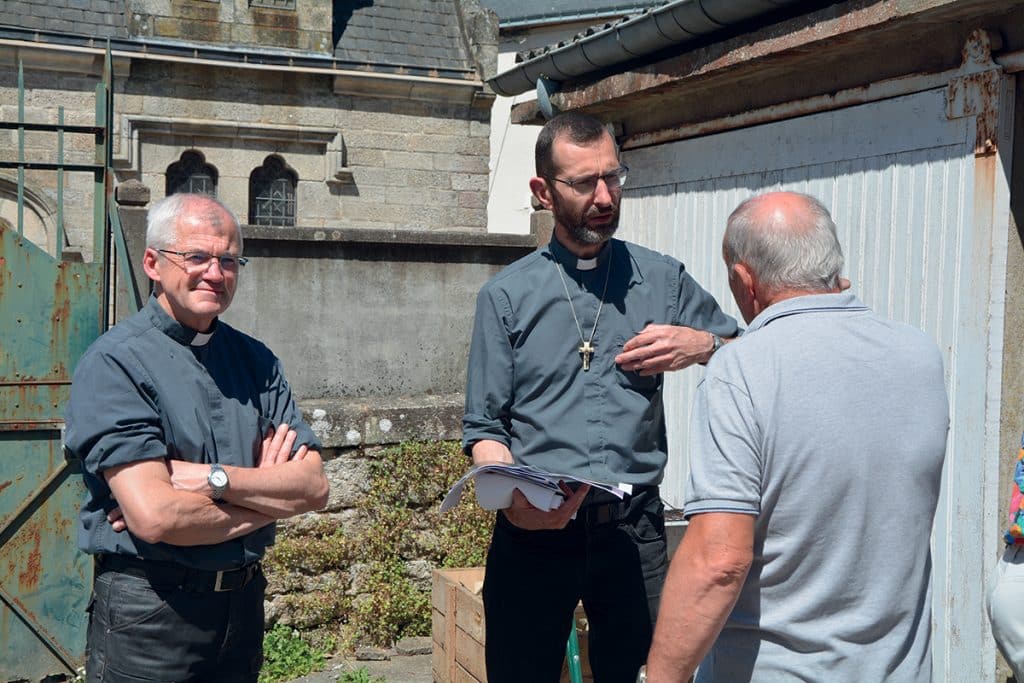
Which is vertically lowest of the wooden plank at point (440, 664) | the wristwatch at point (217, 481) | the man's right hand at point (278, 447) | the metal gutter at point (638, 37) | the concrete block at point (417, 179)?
the wooden plank at point (440, 664)

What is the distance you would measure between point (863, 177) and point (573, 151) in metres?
1.44

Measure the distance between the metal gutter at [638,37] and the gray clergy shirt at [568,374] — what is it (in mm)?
1379

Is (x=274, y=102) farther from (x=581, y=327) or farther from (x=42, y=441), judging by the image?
(x=581, y=327)

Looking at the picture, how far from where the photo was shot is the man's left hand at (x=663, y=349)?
10.2 ft

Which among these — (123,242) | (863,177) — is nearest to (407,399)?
(123,242)

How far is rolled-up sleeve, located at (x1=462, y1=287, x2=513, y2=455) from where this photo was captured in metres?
3.21

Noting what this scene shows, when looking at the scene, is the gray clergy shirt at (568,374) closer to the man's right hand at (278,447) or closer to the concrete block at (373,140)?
the man's right hand at (278,447)

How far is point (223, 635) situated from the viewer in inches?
117

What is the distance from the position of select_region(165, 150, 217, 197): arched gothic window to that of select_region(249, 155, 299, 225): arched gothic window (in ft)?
2.04

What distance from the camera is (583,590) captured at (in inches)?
125

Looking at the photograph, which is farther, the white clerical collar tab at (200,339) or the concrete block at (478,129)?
the concrete block at (478,129)

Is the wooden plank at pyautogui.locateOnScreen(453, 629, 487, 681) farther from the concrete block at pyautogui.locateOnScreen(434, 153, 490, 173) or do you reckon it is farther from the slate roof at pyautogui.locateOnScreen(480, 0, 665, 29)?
the slate roof at pyautogui.locateOnScreen(480, 0, 665, 29)

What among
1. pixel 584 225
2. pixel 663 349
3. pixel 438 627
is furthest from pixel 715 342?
pixel 438 627

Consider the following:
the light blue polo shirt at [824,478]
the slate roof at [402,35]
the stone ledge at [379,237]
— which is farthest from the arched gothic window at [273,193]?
the light blue polo shirt at [824,478]
